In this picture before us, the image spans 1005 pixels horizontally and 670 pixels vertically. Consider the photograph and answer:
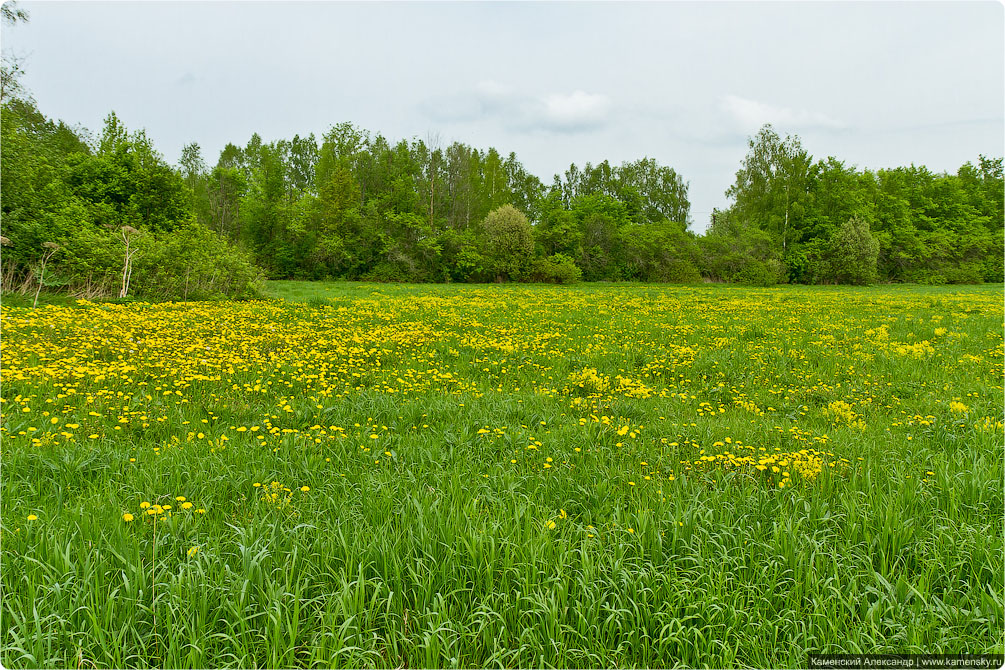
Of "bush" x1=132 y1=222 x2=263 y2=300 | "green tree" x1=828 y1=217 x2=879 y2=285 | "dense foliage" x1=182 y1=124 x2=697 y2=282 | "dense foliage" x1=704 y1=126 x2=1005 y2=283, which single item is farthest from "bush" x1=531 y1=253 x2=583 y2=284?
"bush" x1=132 y1=222 x2=263 y2=300

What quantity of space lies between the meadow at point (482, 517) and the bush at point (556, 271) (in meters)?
40.7

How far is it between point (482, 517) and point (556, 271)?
149 feet

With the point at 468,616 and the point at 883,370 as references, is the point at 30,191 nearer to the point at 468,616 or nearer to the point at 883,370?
the point at 468,616

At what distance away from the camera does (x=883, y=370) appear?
321 inches

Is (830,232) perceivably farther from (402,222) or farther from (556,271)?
(402,222)

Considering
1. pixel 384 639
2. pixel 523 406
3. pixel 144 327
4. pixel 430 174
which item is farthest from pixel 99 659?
pixel 430 174

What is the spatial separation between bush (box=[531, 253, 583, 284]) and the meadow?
133ft

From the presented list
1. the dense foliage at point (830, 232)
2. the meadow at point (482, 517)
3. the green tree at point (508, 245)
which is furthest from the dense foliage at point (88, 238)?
the dense foliage at point (830, 232)

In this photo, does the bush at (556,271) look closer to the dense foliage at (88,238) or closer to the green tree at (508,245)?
the green tree at (508,245)

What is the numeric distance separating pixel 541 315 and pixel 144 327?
10.7 m

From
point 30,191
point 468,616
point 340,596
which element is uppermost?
point 30,191

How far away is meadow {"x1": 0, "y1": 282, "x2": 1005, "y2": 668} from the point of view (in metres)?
2.35

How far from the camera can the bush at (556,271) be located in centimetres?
4772

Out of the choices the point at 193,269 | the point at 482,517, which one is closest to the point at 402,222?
the point at 193,269
